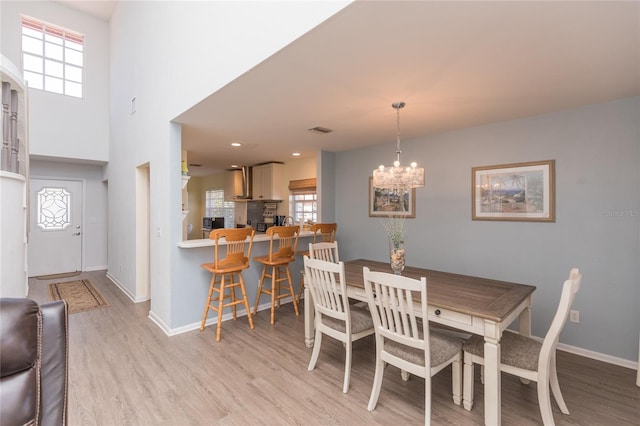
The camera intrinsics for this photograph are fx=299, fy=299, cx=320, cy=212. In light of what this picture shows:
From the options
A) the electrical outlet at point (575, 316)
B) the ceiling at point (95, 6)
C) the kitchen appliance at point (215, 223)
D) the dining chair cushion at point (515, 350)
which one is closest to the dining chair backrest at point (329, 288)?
the dining chair cushion at point (515, 350)

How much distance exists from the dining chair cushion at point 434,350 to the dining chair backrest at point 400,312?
28 millimetres

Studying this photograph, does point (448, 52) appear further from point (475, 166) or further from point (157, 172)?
point (157, 172)

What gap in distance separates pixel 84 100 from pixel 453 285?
7.22 metres

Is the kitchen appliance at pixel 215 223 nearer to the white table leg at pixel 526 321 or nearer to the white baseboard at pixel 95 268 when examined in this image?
the white baseboard at pixel 95 268

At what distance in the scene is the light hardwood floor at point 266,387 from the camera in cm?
197

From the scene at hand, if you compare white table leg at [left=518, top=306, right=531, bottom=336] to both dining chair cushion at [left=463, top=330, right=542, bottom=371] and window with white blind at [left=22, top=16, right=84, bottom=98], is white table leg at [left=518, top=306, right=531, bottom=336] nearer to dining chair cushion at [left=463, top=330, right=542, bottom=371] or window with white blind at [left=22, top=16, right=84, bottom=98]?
dining chair cushion at [left=463, top=330, right=542, bottom=371]

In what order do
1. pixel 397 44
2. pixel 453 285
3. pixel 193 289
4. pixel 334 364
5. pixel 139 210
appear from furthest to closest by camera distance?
pixel 139 210
pixel 193 289
pixel 334 364
pixel 453 285
pixel 397 44

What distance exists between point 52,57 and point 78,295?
454cm

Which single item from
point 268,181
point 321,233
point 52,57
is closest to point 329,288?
point 321,233

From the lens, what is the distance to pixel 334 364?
2.63 meters

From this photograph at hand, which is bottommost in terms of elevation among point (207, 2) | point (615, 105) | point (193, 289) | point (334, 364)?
point (334, 364)

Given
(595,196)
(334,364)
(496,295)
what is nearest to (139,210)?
(334,364)

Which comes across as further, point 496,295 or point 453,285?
point 453,285

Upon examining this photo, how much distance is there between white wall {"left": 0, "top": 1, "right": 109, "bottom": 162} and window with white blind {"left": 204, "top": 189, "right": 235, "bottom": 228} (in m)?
3.25
